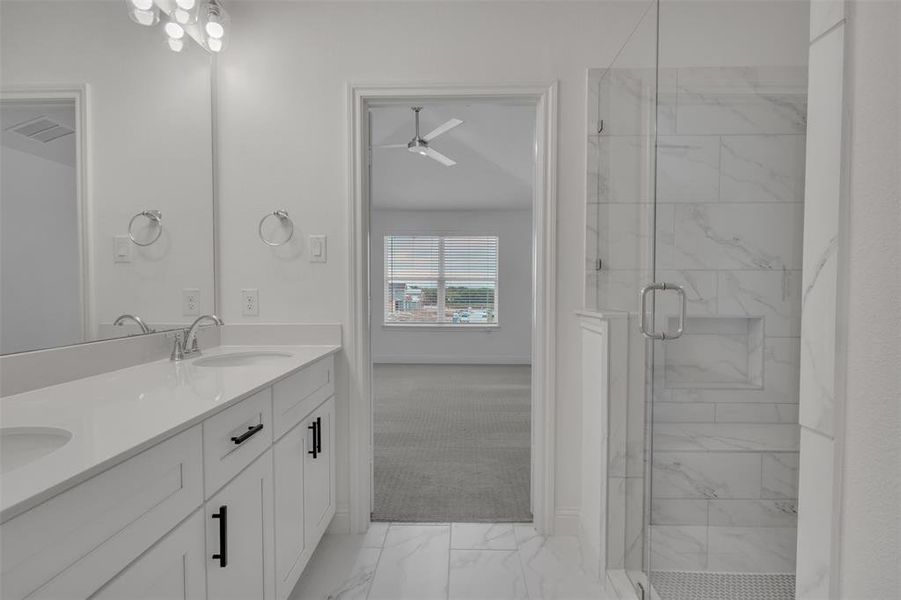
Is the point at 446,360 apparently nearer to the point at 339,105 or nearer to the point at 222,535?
the point at 339,105

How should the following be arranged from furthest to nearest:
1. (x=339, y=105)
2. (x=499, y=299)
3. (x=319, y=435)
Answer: (x=499, y=299) < (x=339, y=105) < (x=319, y=435)

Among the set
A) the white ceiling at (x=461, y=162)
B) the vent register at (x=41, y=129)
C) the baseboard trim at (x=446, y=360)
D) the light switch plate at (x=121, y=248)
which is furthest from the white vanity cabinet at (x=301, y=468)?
the baseboard trim at (x=446, y=360)

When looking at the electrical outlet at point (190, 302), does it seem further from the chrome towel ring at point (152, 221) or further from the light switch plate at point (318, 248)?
the light switch plate at point (318, 248)

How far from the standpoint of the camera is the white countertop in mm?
690

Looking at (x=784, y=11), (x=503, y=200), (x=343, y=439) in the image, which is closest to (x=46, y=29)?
(x=343, y=439)

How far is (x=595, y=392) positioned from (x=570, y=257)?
24.5 inches

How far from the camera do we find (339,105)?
217cm

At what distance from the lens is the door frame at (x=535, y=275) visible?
7.05ft

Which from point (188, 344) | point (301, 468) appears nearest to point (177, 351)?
point (188, 344)

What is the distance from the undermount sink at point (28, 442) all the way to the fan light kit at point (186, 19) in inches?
Result: 61.2

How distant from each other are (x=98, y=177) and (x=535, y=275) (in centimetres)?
170

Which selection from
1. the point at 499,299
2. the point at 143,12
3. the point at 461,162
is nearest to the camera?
the point at 143,12

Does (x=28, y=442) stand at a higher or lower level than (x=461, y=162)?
lower

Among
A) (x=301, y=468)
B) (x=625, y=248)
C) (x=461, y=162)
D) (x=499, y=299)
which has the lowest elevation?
(x=301, y=468)
